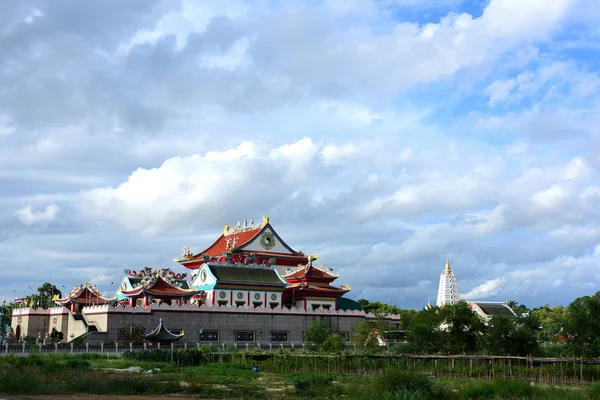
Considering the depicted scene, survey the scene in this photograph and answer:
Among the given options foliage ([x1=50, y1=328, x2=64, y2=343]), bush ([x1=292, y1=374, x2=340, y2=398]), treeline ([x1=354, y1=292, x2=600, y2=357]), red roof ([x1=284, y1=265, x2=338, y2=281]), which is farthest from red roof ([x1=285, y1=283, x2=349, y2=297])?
bush ([x1=292, y1=374, x2=340, y2=398])

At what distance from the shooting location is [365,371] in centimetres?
4819

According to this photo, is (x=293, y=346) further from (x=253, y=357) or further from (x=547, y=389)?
(x=547, y=389)

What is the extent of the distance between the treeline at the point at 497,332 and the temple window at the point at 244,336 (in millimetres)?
17792

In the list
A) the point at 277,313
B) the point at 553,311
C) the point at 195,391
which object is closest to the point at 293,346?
the point at 277,313

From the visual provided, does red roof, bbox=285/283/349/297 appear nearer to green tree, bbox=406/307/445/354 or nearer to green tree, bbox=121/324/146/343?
green tree, bbox=121/324/146/343

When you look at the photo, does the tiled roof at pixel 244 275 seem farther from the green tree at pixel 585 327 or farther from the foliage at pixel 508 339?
the green tree at pixel 585 327

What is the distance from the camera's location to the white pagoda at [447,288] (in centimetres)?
11825

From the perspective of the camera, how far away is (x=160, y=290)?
69125 mm

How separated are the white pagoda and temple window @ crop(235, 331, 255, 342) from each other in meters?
55.4

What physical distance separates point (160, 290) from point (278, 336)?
42.2 feet

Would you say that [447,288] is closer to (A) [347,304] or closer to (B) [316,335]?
(A) [347,304]

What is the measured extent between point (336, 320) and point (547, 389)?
44.6 m

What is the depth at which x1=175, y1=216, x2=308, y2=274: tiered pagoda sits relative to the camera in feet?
269

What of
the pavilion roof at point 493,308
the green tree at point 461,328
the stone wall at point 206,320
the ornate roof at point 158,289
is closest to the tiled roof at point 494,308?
the pavilion roof at point 493,308
